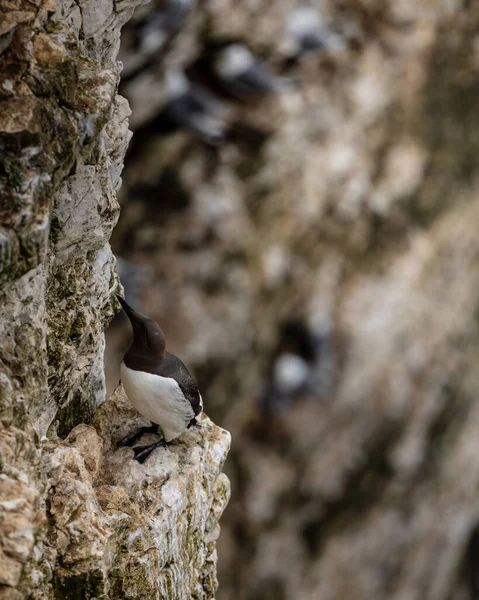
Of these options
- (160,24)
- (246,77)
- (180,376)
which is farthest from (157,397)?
(246,77)

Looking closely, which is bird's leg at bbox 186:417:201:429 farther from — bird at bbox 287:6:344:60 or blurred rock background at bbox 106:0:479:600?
bird at bbox 287:6:344:60

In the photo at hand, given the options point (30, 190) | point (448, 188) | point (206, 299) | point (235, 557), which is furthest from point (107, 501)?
point (448, 188)

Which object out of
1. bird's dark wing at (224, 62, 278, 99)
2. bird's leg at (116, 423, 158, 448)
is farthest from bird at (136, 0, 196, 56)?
bird's leg at (116, 423, 158, 448)

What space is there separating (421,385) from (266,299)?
2.61 m

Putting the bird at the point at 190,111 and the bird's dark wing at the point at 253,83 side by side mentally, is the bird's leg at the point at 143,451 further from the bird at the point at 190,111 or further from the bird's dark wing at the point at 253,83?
the bird's dark wing at the point at 253,83

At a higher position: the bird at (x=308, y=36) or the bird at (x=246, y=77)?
the bird at (x=308, y=36)

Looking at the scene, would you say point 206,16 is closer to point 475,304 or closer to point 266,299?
point 266,299

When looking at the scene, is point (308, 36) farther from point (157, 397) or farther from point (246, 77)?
point (157, 397)

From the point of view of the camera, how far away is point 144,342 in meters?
3.85

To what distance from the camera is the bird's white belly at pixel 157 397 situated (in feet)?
12.6

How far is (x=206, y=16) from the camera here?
10.6m

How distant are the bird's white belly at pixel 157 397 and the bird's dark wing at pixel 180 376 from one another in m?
0.03

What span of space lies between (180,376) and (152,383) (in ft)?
0.67

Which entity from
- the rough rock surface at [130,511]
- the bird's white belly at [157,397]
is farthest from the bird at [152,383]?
the rough rock surface at [130,511]
